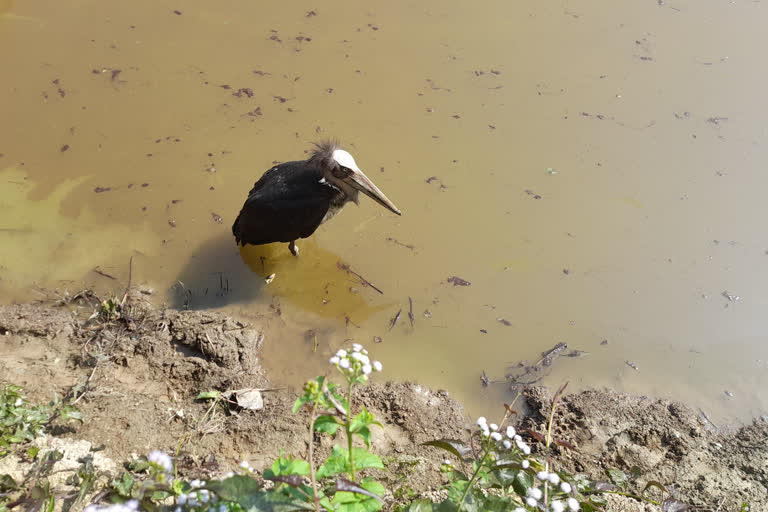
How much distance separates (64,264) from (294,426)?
7.87ft

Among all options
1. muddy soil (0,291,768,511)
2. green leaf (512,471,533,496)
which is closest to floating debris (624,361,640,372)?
muddy soil (0,291,768,511)

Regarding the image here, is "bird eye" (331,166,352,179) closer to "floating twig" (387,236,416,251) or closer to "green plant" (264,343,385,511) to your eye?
"floating twig" (387,236,416,251)

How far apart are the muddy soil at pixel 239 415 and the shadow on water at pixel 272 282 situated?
0.38 metres

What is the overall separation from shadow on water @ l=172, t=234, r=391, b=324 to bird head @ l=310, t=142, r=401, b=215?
2.02ft

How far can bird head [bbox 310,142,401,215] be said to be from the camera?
158 inches

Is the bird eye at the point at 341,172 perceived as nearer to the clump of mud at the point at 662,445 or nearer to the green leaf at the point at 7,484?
the clump of mud at the point at 662,445

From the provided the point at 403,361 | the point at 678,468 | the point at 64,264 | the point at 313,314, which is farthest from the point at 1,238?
the point at 678,468

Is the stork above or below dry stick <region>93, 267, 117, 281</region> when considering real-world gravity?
above

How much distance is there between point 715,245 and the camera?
4320 mm

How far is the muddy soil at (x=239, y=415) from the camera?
2.69 m

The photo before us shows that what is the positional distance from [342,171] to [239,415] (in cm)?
194

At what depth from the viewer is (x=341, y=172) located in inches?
159

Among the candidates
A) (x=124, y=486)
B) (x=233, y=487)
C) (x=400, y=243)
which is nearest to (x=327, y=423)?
(x=233, y=487)

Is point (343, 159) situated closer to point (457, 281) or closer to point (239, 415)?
point (457, 281)
